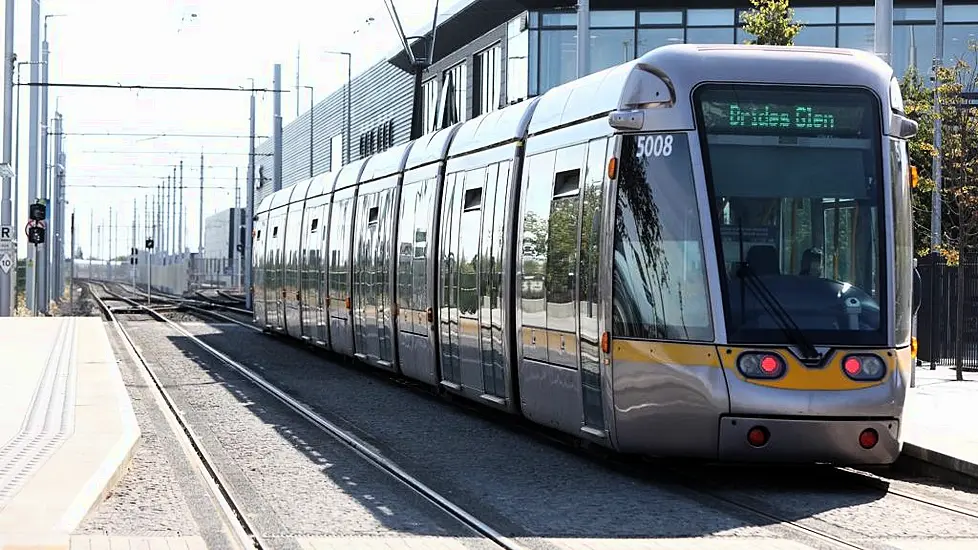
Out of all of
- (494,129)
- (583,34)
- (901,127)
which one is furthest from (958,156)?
(901,127)

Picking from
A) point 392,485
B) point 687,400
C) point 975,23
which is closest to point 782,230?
point 687,400

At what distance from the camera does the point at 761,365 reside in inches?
448

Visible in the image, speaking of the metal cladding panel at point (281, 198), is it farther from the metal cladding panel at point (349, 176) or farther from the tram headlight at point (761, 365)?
the tram headlight at point (761, 365)

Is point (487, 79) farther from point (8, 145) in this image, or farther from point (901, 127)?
point (901, 127)

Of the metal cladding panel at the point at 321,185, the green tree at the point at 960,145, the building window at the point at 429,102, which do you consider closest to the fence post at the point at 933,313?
the green tree at the point at 960,145

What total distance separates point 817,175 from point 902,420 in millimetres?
1825

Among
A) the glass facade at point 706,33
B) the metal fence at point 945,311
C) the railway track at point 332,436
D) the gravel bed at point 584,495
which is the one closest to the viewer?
the railway track at point 332,436

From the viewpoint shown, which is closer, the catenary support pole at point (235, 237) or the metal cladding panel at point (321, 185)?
the metal cladding panel at point (321, 185)

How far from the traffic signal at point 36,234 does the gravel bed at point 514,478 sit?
2671 centimetres

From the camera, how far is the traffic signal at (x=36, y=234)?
1807 inches

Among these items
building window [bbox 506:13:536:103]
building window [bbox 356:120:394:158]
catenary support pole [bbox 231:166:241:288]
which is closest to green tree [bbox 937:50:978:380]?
building window [bbox 506:13:536:103]

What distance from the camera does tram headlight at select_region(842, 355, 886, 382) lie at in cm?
1145

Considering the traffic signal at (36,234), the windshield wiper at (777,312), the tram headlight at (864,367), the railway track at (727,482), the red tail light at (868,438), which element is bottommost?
the railway track at (727,482)

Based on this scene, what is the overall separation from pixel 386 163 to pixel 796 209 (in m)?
11.4
